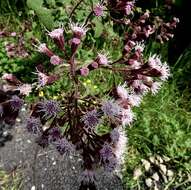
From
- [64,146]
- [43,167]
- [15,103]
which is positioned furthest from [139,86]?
[43,167]

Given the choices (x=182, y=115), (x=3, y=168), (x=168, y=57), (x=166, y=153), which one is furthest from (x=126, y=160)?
(x=168, y=57)

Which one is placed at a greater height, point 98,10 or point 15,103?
point 98,10

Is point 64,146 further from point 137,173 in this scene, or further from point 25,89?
point 137,173

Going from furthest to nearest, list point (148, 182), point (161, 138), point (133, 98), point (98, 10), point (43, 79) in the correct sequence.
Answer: point (161, 138), point (148, 182), point (98, 10), point (133, 98), point (43, 79)

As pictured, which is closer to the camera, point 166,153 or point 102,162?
point 102,162

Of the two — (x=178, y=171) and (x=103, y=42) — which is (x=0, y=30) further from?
(x=178, y=171)

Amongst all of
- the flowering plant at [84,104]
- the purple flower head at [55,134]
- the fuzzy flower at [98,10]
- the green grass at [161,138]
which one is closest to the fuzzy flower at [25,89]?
the flowering plant at [84,104]

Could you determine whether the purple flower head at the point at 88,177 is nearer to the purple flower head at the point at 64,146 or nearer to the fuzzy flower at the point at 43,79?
the purple flower head at the point at 64,146
